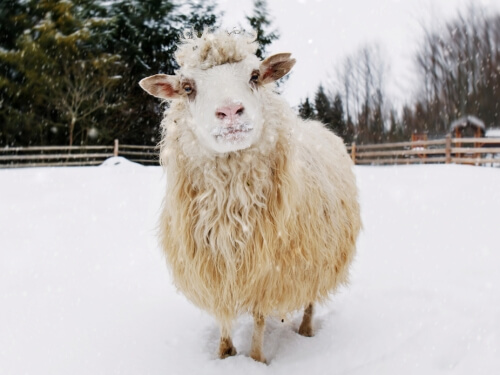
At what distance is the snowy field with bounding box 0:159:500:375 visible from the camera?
265 cm

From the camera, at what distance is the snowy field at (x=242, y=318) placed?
265 centimetres

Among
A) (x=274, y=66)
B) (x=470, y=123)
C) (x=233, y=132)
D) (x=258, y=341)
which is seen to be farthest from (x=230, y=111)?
(x=470, y=123)

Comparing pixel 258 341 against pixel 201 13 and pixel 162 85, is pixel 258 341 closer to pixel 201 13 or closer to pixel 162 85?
pixel 162 85

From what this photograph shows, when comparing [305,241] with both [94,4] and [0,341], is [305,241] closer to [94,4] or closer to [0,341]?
[0,341]

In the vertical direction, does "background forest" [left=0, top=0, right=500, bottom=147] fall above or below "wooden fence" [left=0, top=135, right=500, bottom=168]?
above

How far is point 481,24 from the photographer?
2594 cm

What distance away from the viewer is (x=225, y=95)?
7.38ft

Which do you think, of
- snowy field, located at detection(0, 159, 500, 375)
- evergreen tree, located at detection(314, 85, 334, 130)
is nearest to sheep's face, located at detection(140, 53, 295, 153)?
snowy field, located at detection(0, 159, 500, 375)

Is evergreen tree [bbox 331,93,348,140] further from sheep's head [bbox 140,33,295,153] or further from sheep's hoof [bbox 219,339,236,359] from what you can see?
sheep's hoof [bbox 219,339,236,359]

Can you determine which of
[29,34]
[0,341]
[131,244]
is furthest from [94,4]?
[0,341]

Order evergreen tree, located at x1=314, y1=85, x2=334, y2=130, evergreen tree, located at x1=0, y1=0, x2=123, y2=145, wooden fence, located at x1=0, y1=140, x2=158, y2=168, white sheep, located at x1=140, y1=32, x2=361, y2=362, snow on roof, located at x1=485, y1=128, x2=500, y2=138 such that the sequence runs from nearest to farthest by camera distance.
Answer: white sheep, located at x1=140, y1=32, x2=361, y2=362
wooden fence, located at x1=0, y1=140, x2=158, y2=168
evergreen tree, located at x1=0, y1=0, x2=123, y2=145
snow on roof, located at x1=485, y1=128, x2=500, y2=138
evergreen tree, located at x1=314, y1=85, x2=334, y2=130

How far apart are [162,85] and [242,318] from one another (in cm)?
193

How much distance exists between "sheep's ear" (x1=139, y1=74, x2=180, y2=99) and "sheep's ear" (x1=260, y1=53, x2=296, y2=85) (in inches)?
22.0

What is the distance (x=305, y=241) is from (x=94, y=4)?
2111cm
